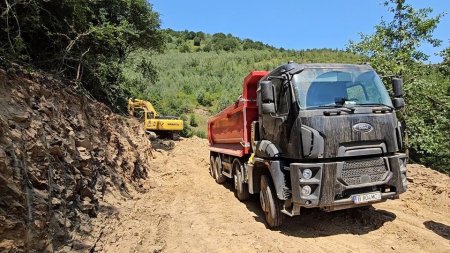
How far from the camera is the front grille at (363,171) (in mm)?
5797

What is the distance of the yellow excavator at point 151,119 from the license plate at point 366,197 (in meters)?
13.0

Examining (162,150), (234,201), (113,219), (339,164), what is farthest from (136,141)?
(339,164)

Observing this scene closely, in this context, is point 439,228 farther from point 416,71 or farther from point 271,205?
point 416,71

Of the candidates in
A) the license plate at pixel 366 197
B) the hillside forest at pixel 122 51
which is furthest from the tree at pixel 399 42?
the license plate at pixel 366 197

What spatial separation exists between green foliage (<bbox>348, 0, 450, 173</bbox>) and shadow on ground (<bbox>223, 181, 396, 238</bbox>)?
4152mm

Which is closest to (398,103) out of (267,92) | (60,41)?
(267,92)

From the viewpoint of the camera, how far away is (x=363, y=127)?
19.2 feet

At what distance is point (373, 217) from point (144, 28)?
558 inches

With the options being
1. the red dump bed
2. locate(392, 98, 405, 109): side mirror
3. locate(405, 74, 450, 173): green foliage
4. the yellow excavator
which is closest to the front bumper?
locate(392, 98, 405, 109): side mirror

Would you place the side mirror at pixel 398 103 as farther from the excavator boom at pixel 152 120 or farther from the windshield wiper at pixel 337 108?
the excavator boom at pixel 152 120

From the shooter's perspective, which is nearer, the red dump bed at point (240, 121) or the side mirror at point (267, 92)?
the side mirror at point (267, 92)

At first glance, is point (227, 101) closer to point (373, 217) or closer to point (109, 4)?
point (109, 4)

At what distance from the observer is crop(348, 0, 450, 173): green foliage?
10188 millimetres

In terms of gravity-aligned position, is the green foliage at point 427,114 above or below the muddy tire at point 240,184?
above
